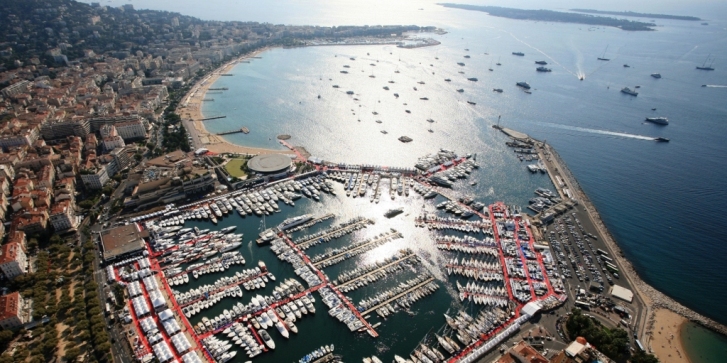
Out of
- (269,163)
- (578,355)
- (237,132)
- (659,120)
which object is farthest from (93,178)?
(659,120)

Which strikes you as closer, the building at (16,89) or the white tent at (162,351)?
the white tent at (162,351)

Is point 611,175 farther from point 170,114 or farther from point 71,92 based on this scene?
point 71,92

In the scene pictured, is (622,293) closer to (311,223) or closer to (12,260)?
(311,223)

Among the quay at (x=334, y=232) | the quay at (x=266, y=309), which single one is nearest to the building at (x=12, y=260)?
the quay at (x=266, y=309)

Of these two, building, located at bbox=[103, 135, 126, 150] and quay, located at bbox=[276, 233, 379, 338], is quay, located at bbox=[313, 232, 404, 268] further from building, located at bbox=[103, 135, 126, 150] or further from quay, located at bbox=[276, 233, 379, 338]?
building, located at bbox=[103, 135, 126, 150]

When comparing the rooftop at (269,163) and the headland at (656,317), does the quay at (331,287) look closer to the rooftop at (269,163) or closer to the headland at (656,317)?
the rooftop at (269,163)

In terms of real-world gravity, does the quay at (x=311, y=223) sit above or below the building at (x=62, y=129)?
below

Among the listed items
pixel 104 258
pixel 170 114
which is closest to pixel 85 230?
pixel 104 258

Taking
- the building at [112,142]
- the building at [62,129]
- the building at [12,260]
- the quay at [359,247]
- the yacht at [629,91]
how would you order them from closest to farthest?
the building at [12,260] < the quay at [359,247] < the building at [112,142] < the building at [62,129] < the yacht at [629,91]
